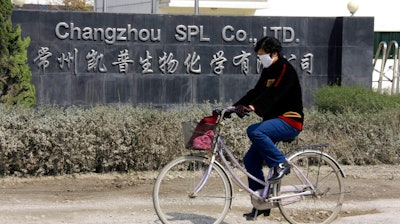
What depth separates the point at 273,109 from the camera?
6.54 m

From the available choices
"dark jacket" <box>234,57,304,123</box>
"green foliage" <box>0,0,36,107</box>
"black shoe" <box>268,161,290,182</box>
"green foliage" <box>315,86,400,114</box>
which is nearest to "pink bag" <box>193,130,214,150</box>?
"dark jacket" <box>234,57,304,123</box>

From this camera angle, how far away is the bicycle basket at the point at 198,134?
248 inches

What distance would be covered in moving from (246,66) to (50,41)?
143 inches

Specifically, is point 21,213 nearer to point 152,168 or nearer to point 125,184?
point 125,184

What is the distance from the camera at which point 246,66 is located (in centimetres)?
1437

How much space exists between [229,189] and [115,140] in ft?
8.61

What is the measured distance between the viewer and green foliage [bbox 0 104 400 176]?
8516 mm

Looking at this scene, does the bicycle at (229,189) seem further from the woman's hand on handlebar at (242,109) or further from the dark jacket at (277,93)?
the dark jacket at (277,93)

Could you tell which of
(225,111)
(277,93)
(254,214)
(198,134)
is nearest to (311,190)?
(254,214)

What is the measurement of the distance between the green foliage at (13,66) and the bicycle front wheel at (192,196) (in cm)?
596

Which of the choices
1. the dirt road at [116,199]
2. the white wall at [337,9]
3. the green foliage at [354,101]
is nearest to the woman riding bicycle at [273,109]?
the dirt road at [116,199]

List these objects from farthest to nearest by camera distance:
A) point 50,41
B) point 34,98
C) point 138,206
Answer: point 50,41
point 34,98
point 138,206

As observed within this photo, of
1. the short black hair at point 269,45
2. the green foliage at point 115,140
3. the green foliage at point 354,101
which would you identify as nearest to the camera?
the short black hair at point 269,45

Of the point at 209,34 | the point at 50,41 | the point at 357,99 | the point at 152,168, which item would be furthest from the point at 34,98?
the point at 357,99
